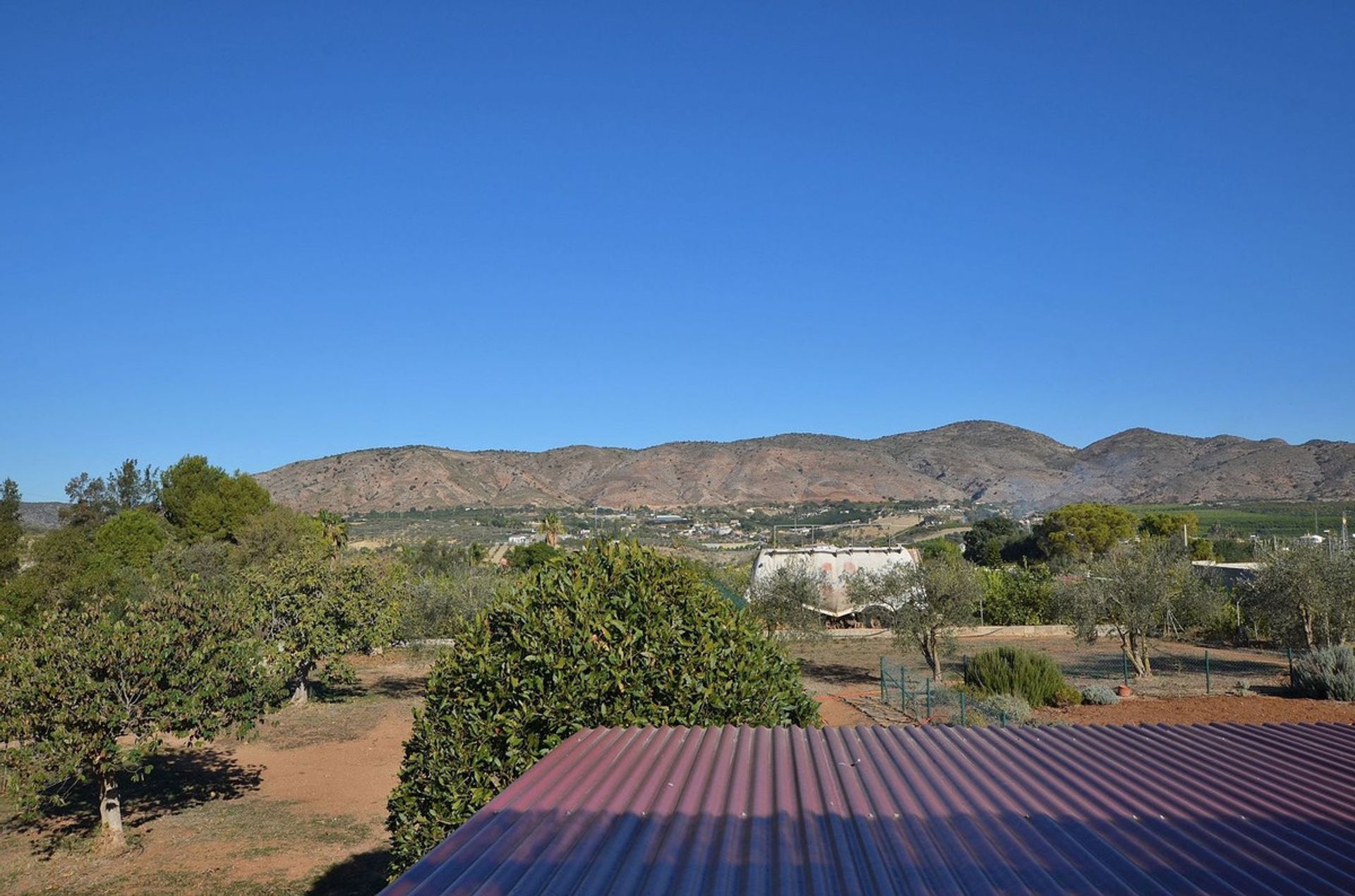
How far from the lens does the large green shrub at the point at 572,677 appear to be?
6941 millimetres

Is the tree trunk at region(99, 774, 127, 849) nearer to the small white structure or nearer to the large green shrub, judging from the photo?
the large green shrub

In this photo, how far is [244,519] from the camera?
174 feet

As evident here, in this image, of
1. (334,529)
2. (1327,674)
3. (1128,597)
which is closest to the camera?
(1327,674)

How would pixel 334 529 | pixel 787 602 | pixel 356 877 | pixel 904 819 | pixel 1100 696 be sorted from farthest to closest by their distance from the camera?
pixel 334 529 < pixel 787 602 < pixel 1100 696 < pixel 356 877 < pixel 904 819

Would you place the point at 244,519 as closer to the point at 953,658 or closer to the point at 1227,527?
the point at 953,658

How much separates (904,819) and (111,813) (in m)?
13.2

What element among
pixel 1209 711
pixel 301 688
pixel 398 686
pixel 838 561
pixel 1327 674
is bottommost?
pixel 398 686

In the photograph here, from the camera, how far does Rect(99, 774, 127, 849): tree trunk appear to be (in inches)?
511

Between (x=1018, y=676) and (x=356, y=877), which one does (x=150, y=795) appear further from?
(x=1018, y=676)

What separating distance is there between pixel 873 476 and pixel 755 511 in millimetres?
18870

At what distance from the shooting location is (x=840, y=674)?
30.0 metres

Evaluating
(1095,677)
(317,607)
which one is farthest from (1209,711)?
(317,607)

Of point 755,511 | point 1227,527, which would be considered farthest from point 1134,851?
point 755,511

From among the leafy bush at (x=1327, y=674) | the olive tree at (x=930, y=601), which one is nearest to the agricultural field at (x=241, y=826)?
the olive tree at (x=930, y=601)
